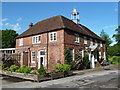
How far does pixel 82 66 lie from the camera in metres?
22.0

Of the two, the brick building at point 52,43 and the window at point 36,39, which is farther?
the window at point 36,39

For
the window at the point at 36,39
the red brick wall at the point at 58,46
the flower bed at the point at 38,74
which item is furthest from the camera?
the window at the point at 36,39

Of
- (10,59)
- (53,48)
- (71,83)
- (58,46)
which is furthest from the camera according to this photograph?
(10,59)

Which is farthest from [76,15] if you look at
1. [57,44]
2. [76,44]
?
[57,44]

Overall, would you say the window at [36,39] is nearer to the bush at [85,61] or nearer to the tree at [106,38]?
the bush at [85,61]

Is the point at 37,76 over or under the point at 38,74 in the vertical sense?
under

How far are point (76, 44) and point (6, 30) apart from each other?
4052cm

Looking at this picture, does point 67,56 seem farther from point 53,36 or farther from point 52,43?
point 53,36

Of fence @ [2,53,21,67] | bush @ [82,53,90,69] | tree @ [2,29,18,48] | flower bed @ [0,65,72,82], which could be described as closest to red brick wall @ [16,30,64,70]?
fence @ [2,53,21,67]

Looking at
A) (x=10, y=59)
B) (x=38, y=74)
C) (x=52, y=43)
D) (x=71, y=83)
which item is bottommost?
(x=71, y=83)

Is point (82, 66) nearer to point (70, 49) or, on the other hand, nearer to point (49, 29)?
point (70, 49)

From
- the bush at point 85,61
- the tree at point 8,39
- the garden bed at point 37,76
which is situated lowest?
the garden bed at point 37,76

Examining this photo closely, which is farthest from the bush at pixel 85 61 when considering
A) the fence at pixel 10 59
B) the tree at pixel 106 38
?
the tree at pixel 106 38

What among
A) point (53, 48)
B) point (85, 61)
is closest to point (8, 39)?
point (53, 48)
